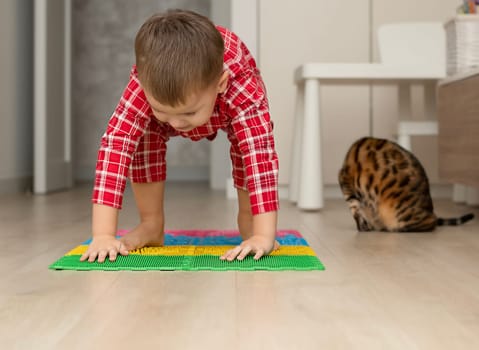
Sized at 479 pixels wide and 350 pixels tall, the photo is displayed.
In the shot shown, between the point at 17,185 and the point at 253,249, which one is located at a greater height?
the point at 17,185

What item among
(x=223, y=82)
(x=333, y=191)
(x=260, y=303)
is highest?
(x=223, y=82)

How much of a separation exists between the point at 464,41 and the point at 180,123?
50.3 inches

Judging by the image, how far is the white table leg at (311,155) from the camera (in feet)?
6.93

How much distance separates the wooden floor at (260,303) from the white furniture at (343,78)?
748 mm

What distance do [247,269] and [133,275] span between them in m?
0.18

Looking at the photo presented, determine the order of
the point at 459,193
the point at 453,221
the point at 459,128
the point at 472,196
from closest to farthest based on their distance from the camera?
the point at 453,221
the point at 459,128
the point at 472,196
the point at 459,193

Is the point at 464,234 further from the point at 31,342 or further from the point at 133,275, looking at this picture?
the point at 31,342

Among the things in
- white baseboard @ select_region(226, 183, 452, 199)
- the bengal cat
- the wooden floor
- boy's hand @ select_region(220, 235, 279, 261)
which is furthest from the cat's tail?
A: white baseboard @ select_region(226, 183, 452, 199)

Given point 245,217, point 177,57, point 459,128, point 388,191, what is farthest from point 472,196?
point 177,57

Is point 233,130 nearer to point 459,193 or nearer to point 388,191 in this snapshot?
point 388,191

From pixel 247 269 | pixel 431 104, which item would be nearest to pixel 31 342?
pixel 247 269

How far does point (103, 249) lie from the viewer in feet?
3.61

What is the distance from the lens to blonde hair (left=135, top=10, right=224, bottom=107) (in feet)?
3.16

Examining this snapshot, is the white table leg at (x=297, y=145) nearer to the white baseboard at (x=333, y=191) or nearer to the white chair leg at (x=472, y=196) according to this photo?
the white baseboard at (x=333, y=191)
